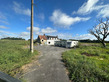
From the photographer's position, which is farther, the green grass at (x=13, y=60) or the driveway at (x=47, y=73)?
the green grass at (x=13, y=60)

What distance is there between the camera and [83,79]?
247 cm

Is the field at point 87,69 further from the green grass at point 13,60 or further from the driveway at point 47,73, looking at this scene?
the green grass at point 13,60

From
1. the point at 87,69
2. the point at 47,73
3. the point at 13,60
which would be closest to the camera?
the point at 47,73

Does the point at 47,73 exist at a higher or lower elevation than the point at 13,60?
lower

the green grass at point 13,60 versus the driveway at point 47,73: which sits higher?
the green grass at point 13,60

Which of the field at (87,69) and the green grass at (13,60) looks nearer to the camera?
the field at (87,69)

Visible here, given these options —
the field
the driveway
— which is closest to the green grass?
the driveway

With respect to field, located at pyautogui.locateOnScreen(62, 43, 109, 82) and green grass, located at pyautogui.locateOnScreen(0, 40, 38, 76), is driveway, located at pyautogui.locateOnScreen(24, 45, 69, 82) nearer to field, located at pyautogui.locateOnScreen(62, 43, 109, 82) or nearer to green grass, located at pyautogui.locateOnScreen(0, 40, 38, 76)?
field, located at pyautogui.locateOnScreen(62, 43, 109, 82)

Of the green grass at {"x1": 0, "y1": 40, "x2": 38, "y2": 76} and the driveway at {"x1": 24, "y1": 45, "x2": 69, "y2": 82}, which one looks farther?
the green grass at {"x1": 0, "y1": 40, "x2": 38, "y2": 76}

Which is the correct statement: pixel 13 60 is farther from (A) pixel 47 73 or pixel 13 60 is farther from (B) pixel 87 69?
(B) pixel 87 69

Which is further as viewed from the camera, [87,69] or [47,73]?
[87,69]

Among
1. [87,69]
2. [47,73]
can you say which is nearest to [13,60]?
[47,73]

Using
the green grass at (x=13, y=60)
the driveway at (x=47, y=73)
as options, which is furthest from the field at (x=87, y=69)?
the green grass at (x=13, y=60)

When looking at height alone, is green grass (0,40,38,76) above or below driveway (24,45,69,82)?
above
